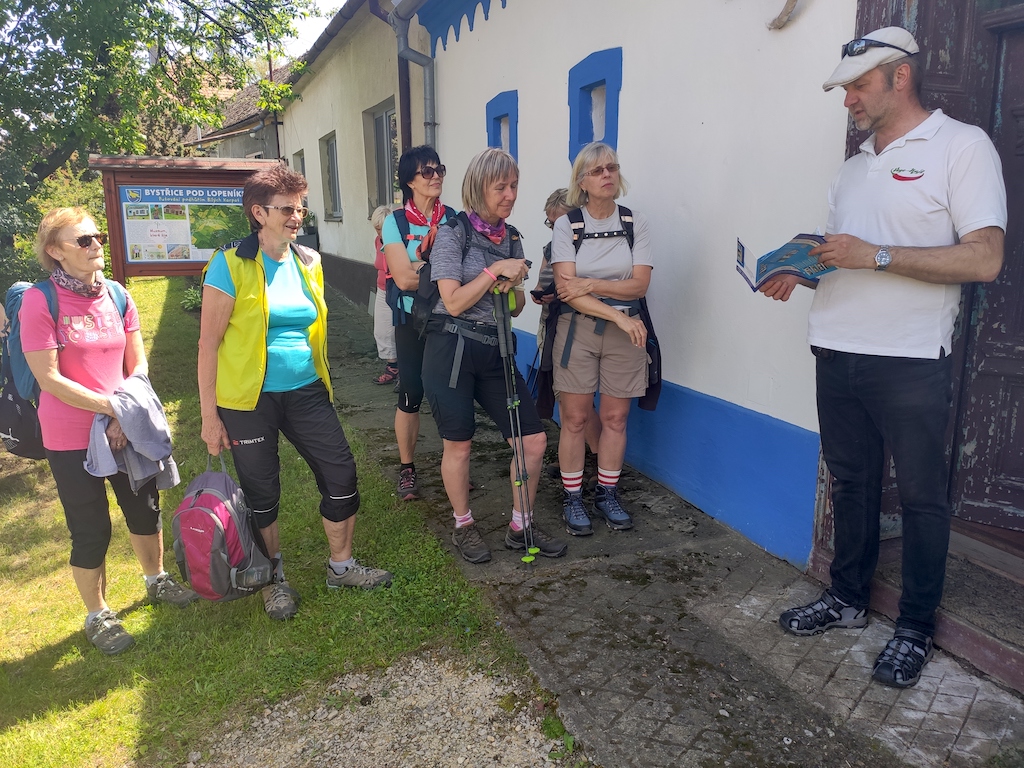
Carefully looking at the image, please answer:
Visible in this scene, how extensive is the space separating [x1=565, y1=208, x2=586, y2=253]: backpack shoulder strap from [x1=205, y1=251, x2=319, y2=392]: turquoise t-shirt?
1.32m

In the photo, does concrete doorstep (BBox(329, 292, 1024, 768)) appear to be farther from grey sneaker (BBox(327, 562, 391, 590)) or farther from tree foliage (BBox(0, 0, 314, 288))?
tree foliage (BBox(0, 0, 314, 288))

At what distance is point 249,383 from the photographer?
2.83m

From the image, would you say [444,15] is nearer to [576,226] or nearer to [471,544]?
[576,226]

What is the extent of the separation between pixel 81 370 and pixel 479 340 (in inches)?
62.0

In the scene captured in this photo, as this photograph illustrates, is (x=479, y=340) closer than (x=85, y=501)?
No

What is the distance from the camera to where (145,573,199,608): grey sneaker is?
3240 mm

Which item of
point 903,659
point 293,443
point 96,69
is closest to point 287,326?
point 293,443

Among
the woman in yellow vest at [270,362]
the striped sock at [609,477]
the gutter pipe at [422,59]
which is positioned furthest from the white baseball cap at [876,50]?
the gutter pipe at [422,59]

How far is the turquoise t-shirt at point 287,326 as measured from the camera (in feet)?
9.41

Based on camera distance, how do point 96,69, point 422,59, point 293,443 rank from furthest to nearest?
point 96,69, point 422,59, point 293,443

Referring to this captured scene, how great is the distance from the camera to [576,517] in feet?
12.4

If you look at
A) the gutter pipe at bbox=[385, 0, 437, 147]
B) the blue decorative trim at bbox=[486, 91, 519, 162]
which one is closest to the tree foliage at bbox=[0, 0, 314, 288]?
the gutter pipe at bbox=[385, 0, 437, 147]

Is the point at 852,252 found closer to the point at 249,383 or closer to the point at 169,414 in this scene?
the point at 249,383

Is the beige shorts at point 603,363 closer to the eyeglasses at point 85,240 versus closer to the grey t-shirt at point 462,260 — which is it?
the grey t-shirt at point 462,260
